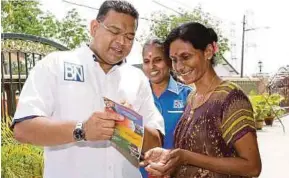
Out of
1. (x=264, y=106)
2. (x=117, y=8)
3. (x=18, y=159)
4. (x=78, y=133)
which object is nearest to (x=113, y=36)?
(x=117, y=8)

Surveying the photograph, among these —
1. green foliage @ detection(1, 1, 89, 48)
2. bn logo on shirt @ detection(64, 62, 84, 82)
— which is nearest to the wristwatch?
bn logo on shirt @ detection(64, 62, 84, 82)

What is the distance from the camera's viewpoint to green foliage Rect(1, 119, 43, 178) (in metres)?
3.62

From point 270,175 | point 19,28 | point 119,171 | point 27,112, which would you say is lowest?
point 270,175

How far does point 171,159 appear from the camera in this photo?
4.84ft

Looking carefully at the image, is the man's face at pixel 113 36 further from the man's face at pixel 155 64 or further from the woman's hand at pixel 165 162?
the man's face at pixel 155 64

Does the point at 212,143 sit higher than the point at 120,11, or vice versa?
the point at 120,11

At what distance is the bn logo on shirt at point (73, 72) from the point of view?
4.82ft

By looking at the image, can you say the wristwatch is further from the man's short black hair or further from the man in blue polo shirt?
the man in blue polo shirt

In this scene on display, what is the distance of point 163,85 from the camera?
251 centimetres

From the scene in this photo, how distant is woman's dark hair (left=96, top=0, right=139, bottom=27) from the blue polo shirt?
0.93 m

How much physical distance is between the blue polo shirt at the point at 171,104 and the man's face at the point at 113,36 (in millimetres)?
862

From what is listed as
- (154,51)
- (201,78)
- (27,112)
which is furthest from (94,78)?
(154,51)

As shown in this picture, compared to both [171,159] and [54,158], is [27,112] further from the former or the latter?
[171,159]

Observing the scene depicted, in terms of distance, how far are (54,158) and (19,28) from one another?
13025 mm
